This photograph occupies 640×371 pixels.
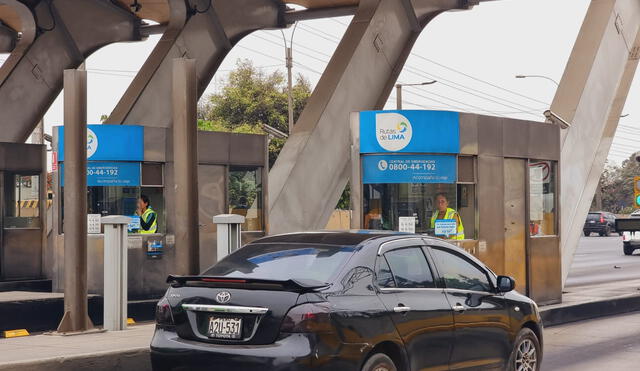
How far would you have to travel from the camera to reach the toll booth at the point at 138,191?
753 inches

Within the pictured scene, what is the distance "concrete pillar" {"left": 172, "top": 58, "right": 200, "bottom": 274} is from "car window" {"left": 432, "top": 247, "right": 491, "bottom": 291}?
3991mm

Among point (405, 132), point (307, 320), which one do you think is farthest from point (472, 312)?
point (405, 132)

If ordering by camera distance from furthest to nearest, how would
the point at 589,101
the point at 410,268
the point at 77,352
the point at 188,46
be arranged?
1. the point at 188,46
2. the point at 589,101
3. the point at 77,352
4. the point at 410,268

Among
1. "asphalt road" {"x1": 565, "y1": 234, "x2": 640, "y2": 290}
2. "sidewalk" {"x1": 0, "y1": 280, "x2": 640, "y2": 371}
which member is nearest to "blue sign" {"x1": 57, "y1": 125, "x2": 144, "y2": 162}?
"sidewalk" {"x1": 0, "y1": 280, "x2": 640, "y2": 371}

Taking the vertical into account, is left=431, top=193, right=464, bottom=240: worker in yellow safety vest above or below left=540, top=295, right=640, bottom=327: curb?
above

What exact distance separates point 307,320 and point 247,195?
13959 mm

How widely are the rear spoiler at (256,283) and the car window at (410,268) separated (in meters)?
0.88

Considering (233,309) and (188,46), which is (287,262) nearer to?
(233,309)

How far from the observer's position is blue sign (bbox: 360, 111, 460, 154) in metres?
14.9

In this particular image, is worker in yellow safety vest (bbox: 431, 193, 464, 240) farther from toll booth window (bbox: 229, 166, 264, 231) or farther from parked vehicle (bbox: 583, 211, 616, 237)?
parked vehicle (bbox: 583, 211, 616, 237)

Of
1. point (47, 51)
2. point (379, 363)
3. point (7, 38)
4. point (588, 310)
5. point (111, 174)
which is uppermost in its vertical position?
point (7, 38)

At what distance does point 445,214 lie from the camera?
50.4 ft

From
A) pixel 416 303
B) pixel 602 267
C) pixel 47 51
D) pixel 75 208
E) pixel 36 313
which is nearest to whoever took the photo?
pixel 416 303

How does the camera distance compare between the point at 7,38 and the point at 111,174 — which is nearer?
the point at 111,174
